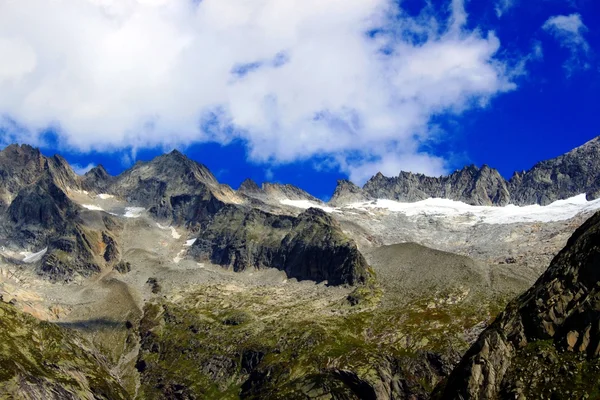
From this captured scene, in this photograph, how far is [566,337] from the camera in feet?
353

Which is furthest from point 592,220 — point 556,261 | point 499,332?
point 499,332

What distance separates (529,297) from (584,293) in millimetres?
14856

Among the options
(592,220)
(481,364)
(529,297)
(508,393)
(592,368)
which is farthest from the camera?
(592,220)

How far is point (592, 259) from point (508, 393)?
3042cm

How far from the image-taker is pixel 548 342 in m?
111

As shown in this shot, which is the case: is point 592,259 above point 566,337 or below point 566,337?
above

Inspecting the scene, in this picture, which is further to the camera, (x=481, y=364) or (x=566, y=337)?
(x=481, y=364)

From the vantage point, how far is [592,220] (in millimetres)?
135750

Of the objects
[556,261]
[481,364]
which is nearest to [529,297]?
[556,261]

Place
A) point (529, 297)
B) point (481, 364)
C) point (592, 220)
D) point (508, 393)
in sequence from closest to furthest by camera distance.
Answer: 1. point (508, 393)
2. point (481, 364)
3. point (529, 297)
4. point (592, 220)

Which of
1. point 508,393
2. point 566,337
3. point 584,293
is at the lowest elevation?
point 508,393

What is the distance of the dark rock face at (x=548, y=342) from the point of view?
338ft

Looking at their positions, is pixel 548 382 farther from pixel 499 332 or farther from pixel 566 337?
pixel 499 332

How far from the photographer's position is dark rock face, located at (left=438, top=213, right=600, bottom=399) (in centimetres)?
10300
